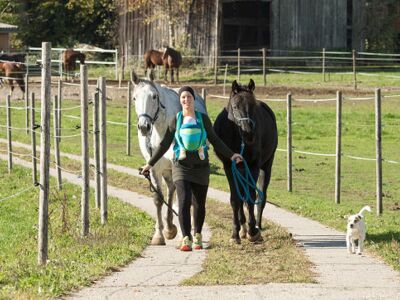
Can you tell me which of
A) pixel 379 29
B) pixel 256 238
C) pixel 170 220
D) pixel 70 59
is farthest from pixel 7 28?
pixel 256 238

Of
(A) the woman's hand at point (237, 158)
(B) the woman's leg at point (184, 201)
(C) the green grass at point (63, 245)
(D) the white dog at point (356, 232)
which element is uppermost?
(A) the woman's hand at point (237, 158)

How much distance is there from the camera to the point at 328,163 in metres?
25.6

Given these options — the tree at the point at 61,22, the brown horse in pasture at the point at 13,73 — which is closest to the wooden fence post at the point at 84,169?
the brown horse in pasture at the point at 13,73

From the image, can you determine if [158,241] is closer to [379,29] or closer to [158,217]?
[158,217]

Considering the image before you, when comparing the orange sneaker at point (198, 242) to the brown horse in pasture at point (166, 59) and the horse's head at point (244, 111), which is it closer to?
the horse's head at point (244, 111)

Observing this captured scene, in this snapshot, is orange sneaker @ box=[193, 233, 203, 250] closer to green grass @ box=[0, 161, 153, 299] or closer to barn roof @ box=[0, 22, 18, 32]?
green grass @ box=[0, 161, 153, 299]

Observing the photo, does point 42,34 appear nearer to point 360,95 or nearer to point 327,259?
point 360,95

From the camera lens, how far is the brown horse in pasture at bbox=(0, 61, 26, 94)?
39.1 metres

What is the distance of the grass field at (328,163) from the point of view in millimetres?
16891

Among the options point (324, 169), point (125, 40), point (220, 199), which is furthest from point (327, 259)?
point (125, 40)

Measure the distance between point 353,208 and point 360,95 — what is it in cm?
1901

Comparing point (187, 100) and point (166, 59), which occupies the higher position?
point (166, 59)

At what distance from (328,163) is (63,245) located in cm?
1191

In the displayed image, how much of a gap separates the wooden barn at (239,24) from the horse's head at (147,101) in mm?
34456
